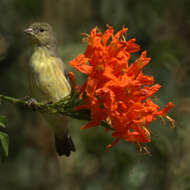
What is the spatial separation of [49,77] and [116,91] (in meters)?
1.75

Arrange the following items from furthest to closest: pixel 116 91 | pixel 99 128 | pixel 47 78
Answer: pixel 99 128, pixel 47 78, pixel 116 91

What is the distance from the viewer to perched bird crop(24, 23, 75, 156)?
4.34m

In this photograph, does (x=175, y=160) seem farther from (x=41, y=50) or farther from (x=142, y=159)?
(x=41, y=50)

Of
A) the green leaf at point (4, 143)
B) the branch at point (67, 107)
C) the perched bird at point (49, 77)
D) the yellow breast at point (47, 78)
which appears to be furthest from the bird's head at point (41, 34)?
the green leaf at point (4, 143)

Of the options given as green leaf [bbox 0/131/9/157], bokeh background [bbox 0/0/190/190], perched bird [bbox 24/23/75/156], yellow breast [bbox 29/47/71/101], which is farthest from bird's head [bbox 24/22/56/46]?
green leaf [bbox 0/131/9/157]

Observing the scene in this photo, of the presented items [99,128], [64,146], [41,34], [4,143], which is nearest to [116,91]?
[4,143]

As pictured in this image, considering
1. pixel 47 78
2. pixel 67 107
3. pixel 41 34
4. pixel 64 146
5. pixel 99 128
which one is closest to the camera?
pixel 67 107

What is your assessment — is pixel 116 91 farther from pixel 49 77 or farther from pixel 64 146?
pixel 64 146

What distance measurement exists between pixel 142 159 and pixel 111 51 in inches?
118

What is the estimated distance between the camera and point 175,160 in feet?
17.6

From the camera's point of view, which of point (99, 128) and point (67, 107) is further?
point (99, 128)

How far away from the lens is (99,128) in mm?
6258

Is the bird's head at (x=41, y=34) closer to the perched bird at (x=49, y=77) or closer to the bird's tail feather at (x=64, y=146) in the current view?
the perched bird at (x=49, y=77)

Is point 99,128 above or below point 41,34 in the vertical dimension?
below
